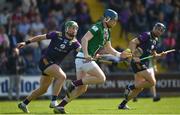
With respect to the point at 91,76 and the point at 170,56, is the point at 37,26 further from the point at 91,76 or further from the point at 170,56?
the point at 91,76

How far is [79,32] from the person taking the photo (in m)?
29.2

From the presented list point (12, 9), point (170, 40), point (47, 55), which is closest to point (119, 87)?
point (170, 40)

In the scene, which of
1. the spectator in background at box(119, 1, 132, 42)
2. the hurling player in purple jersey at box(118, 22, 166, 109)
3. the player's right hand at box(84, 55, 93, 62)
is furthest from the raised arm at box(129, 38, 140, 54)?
the spectator in background at box(119, 1, 132, 42)

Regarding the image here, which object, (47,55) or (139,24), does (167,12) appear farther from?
(47,55)

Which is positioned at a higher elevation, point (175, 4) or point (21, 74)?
point (175, 4)

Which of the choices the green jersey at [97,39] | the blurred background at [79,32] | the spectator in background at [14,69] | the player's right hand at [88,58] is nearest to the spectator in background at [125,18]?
the blurred background at [79,32]

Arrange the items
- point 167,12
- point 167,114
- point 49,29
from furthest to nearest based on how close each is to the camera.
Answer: point 167,12
point 49,29
point 167,114

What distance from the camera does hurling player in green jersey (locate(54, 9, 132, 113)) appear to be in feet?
57.2

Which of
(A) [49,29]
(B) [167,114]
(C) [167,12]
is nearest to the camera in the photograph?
(B) [167,114]

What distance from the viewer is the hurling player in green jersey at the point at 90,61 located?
17.4 metres

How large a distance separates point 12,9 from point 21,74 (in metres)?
4.17

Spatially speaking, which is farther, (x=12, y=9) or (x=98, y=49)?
(x=12, y=9)

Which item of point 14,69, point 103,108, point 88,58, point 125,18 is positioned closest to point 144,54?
point 103,108

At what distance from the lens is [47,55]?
61.0ft
